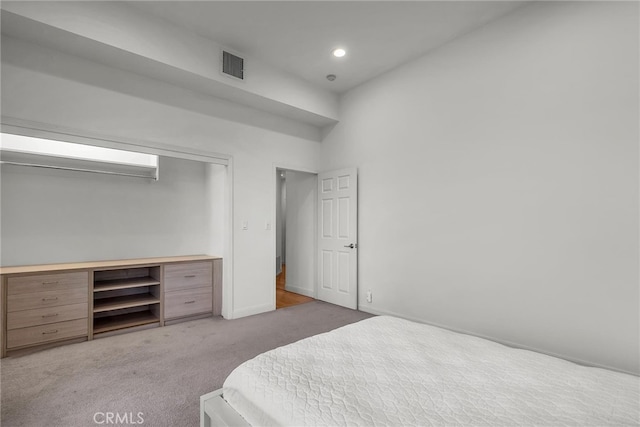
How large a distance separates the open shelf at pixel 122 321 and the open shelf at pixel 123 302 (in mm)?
175

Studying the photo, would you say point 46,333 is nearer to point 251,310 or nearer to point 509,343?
A: point 251,310

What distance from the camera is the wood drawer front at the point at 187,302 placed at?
356 centimetres

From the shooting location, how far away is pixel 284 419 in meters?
1.14

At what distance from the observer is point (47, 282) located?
282 centimetres

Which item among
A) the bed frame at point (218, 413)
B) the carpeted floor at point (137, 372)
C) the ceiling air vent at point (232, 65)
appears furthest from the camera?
the ceiling air vent at point (232, 65)

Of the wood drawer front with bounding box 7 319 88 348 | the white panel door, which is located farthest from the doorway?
the wood drawer front with bounding box 7 319 88 348

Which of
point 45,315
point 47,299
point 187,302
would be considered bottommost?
point 187,302

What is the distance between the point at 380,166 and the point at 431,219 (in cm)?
101

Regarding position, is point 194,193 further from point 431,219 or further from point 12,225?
point 431,219

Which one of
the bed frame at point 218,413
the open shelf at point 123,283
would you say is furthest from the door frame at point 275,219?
the bed frame at point 218,413

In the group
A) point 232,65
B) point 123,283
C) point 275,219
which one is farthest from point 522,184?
point 123,283

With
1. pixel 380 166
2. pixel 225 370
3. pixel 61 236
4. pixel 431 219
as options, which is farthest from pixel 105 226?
pixel 431 219

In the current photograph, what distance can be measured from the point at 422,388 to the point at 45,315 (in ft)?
11.0

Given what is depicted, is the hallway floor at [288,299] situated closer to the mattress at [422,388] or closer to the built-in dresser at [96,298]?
the built-in dresser at [96,298]
